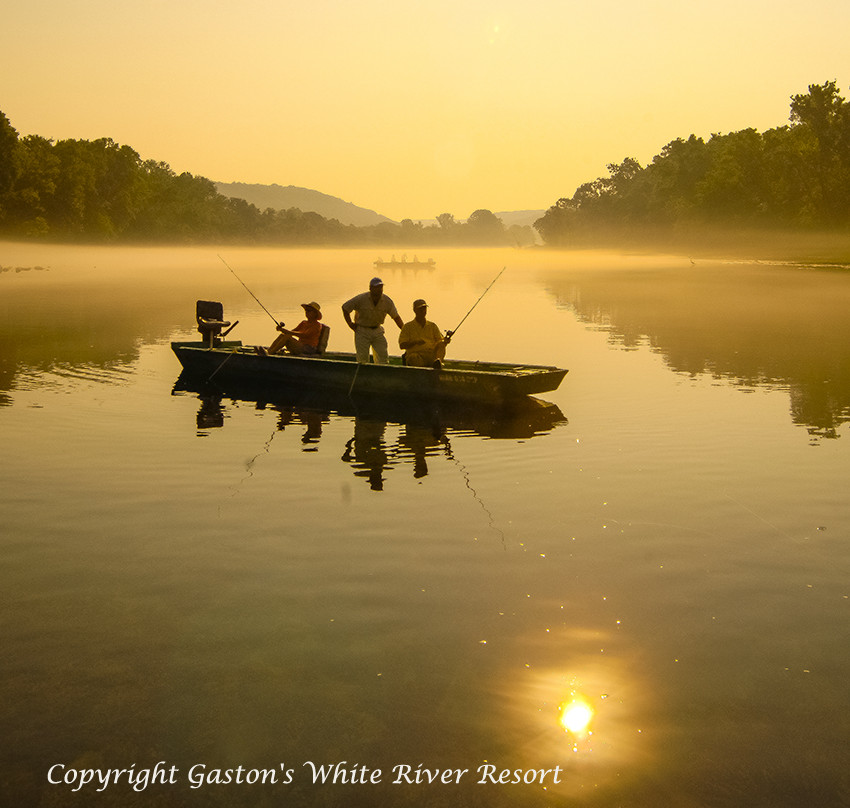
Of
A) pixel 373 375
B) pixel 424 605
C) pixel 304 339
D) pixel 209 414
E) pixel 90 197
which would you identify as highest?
pixel 90 197

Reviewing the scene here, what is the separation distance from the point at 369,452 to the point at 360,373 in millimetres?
4088

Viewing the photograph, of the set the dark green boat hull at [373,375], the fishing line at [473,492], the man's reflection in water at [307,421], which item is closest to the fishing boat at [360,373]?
the dark green boat hull at [373,375]

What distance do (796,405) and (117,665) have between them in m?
14.1

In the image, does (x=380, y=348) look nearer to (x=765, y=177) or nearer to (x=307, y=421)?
(x=307, y=421)

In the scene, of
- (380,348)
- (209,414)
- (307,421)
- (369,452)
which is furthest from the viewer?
(380,348)

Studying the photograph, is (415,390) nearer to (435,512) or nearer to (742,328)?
(435,512)

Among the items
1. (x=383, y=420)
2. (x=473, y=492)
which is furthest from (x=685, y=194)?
(x=473, y=492)

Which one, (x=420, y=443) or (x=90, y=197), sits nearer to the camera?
(x=420, y=443)

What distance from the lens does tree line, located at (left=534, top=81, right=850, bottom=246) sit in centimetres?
9444

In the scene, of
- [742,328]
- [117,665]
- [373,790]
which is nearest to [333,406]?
[117,665]

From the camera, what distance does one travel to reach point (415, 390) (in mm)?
16812

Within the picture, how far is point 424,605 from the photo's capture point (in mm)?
7387

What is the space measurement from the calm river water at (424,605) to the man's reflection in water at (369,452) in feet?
0.24

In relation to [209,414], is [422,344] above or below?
above
